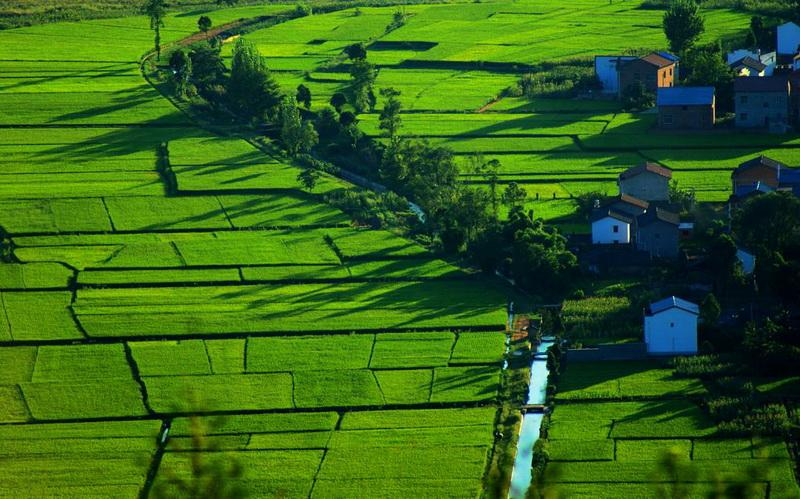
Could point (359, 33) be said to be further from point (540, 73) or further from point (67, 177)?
point (67, 177)

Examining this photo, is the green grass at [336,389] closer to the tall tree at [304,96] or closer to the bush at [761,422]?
the bush at [761,422]

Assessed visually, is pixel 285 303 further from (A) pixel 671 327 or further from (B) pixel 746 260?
(B) pixel 746 260

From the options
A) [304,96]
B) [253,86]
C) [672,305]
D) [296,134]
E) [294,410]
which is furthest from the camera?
[304,96]

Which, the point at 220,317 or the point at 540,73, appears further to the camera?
the point at 540,73

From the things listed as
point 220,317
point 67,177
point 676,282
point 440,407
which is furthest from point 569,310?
point 67,177

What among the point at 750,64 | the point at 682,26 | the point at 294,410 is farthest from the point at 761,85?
the point at 294,410

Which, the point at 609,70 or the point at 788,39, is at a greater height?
the point at 788,39

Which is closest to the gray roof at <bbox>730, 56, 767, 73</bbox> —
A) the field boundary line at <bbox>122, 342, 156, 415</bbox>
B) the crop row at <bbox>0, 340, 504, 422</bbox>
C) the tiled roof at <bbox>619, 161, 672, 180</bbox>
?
the tiled roof at <bbox>619, 161, 672, 180</bbox>

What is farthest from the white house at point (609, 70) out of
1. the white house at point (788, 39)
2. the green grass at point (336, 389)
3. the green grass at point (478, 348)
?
the green grass at point (336, 389)
